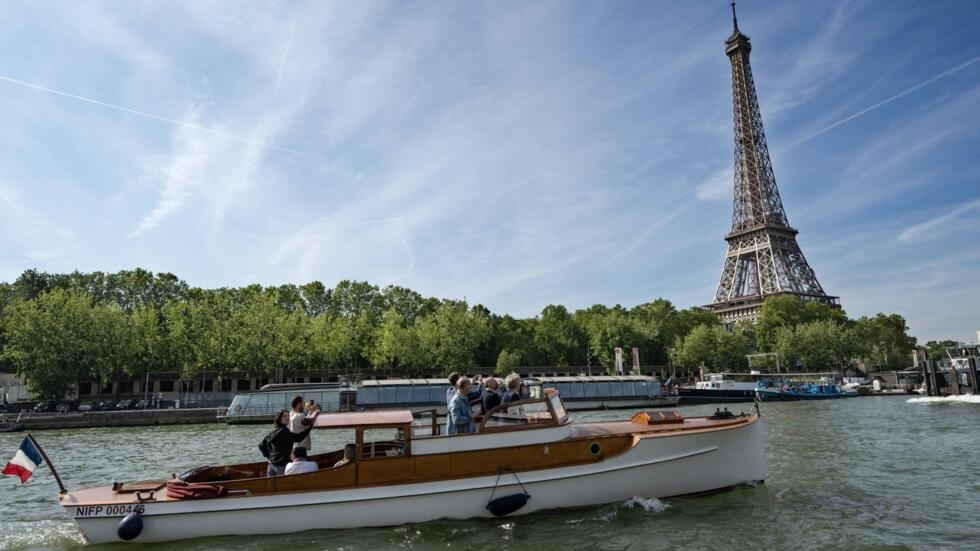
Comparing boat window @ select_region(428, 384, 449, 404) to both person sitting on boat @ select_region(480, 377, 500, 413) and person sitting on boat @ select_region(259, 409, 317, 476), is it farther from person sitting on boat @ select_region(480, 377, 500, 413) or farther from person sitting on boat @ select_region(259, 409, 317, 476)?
person sitting on boat @ select_region(259, 409, 317, 476)

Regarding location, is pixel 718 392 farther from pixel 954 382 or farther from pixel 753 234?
pixel 753 234

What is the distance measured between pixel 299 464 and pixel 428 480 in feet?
8.06

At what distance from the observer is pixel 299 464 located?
11.5 m

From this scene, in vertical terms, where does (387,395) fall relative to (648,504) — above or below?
above

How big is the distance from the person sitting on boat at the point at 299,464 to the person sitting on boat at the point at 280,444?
5.4 inches

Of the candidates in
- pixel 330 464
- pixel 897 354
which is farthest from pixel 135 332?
pixel 897 354

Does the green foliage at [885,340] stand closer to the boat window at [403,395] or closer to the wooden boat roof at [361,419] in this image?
the boat window at [403,395]

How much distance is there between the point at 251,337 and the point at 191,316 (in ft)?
27.9

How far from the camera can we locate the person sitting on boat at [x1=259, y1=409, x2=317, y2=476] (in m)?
11.6

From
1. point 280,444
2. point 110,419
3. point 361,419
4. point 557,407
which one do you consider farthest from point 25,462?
point 110,419

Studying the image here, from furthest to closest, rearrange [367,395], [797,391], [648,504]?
[797,391]
[367,395]
[648,504]

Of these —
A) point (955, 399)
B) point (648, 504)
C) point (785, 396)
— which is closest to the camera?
point (648, 504)

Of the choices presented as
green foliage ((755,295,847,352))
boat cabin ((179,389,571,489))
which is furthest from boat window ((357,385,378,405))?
green foliage ((755,295,847,352))

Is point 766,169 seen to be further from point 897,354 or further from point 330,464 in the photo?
point 330,464
